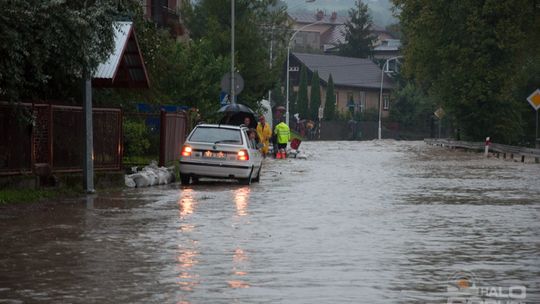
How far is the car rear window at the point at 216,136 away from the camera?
91.3 feet

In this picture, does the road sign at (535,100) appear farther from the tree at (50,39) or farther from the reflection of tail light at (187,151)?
the tree at (50,39)

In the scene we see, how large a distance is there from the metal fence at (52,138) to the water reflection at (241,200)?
314 centimetres

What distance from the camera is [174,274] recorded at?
11641 mm

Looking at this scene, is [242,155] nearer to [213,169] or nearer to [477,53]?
[213,169]

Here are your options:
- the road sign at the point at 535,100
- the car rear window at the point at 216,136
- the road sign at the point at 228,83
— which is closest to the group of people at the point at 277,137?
the road sign at the point at 228,83

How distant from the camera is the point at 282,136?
1897 inches

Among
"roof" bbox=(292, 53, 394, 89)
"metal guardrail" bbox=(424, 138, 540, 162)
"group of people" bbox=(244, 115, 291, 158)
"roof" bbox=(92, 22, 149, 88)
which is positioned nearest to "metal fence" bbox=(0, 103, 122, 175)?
"roof" bbox=(92, 22, 149, 88)

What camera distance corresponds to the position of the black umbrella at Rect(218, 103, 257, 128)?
45.5m

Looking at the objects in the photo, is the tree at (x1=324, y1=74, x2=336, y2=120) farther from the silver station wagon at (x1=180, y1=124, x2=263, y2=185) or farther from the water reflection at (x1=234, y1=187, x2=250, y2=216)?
the water reflection at (x1=234, y1=187, x2=250, y2=216)

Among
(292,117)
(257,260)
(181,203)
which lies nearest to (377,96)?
(292,117)

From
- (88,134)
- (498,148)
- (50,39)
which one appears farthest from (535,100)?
(50,39)

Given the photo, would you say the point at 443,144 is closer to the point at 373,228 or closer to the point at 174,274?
the point at 373,228

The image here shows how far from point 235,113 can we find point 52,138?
886 inches

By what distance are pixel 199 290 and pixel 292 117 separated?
108799 mm
